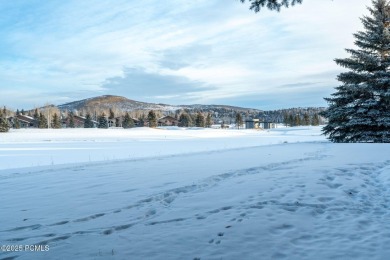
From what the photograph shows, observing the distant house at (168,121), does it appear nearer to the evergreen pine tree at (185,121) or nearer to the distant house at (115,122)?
the evergreen pine tree at (185,121)

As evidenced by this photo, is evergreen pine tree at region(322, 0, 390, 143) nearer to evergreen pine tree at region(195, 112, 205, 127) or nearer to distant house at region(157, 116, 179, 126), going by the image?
evergreen pine tree at region(195, 112, 205, 127)

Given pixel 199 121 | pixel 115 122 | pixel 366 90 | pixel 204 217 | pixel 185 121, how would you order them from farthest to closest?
pixel 115 122, pixel 185 121, pixel 199 121, pixel 366 90, pixel 204 217

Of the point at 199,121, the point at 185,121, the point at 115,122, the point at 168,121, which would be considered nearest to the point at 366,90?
the point at 199,121

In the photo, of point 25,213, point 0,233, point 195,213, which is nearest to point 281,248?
point 195,213

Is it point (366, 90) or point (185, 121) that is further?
point (185, 121)

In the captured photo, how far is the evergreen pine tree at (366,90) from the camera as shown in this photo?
22.1 m

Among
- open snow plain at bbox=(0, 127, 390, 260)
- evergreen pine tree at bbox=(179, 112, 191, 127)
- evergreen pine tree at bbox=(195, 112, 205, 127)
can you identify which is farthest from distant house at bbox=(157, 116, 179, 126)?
open snow plain at bbox=(0, 127, 390, 260)

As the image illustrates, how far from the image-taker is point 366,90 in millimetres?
22516

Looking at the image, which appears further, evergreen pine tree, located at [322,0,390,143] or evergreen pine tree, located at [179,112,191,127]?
evergreen pine tree, located at [179,112,191,127]

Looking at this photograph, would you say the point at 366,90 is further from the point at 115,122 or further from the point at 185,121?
the point at 115,122

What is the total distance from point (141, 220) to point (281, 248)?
2249mm

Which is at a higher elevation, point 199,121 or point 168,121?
point 168,121

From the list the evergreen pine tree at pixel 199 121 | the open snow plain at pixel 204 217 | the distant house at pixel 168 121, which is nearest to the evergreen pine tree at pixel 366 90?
the open snow plain at pixel 204 217

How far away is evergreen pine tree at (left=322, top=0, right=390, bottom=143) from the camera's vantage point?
72.5 ft
